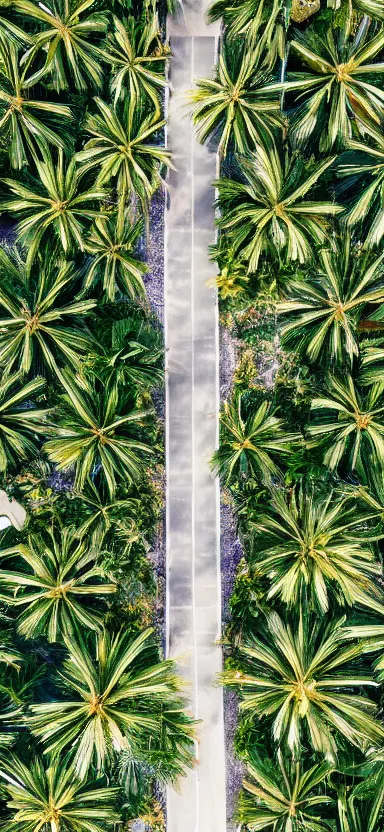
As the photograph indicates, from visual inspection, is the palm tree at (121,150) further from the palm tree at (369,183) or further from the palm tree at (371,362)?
the palm tree at (371,362)

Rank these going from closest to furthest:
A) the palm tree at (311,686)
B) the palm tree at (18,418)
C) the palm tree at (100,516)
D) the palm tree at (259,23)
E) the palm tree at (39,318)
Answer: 1. the palm tree at (311,686)
2. the palm tree at (259,23)
3. the palm tree at (39,318)
4. the palm tree at (18,418)
5. the palm tree at (100,516)

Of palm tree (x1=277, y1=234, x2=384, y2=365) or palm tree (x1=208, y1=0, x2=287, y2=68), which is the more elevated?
palm tree (x1=208, y1=0, x2=287, y2=68)

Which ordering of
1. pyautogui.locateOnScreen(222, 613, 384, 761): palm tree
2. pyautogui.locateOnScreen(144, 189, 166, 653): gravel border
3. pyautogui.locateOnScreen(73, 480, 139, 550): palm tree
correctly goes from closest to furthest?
1. pyautogui.locateOnScreen(222, 613, 384, 761): palm tree
2. pyautogui.locateOnScreen(73, 480, 139, 550): palm tree
3. pyautogui.locateOnScreen(144, 189, 166, 653): gravel border

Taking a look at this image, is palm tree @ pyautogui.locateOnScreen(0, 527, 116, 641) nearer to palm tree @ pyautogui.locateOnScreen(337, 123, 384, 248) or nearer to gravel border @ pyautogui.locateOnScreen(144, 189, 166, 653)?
gravel border @ pyautogui.locateOnScreen(144, 189, 166, 653)

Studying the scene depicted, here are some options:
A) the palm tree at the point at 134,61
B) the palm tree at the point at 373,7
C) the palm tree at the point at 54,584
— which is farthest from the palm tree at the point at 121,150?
the palm tree at the point at 54,584

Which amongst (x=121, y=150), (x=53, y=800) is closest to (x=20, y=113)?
(x=121, y=150)

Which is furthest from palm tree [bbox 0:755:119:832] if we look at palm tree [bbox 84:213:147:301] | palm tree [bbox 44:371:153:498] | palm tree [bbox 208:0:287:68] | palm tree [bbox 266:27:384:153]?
palm tree [bbox 208:0:287:68]

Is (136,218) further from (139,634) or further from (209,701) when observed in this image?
(209,701)
